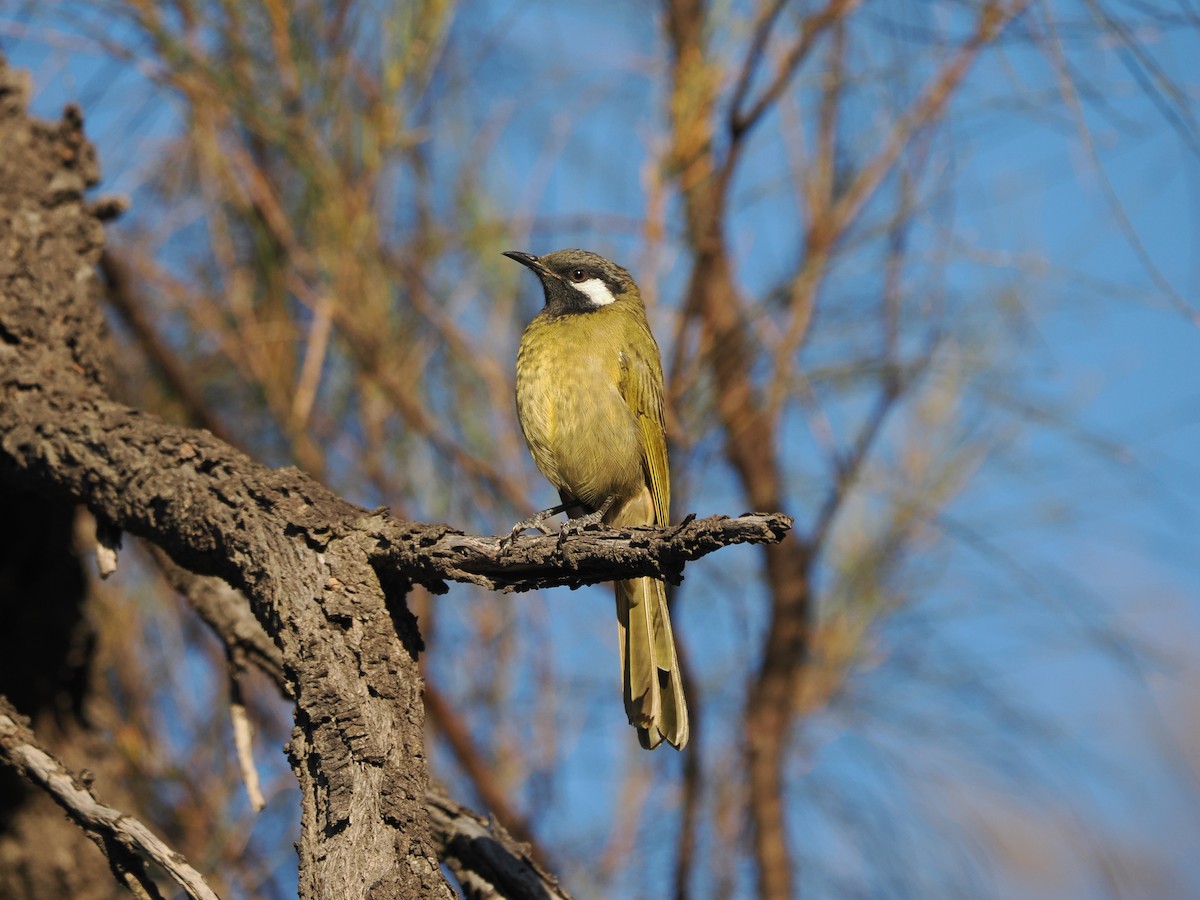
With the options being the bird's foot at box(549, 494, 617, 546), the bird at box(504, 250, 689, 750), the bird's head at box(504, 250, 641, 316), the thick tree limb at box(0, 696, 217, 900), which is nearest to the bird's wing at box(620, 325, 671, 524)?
the bird at box(504, 250, 689, 750)

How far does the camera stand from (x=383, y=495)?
4.64 metres

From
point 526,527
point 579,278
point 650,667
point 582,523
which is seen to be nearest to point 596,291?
point 579,278

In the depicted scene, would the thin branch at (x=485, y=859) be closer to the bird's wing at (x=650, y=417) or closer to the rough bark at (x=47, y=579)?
the rough bark at (x=47, y=579)

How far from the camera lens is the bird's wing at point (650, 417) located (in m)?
4.05

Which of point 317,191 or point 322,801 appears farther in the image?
point 317,191

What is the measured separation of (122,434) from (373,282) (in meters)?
1.64

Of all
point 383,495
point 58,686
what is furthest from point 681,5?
point 58,686

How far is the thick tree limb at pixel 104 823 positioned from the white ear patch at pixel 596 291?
8.22 ft

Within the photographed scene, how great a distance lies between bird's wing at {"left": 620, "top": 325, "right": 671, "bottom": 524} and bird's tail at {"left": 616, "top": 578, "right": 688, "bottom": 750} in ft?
1.74

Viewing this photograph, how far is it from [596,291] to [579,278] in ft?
0.25

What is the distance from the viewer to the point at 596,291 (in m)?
4.59

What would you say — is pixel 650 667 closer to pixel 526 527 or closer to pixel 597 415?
pixel 526 527

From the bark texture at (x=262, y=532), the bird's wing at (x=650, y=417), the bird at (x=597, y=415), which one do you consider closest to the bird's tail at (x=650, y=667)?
the bird at (x=597, y=415)

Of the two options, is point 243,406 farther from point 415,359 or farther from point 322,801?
point 322,801
